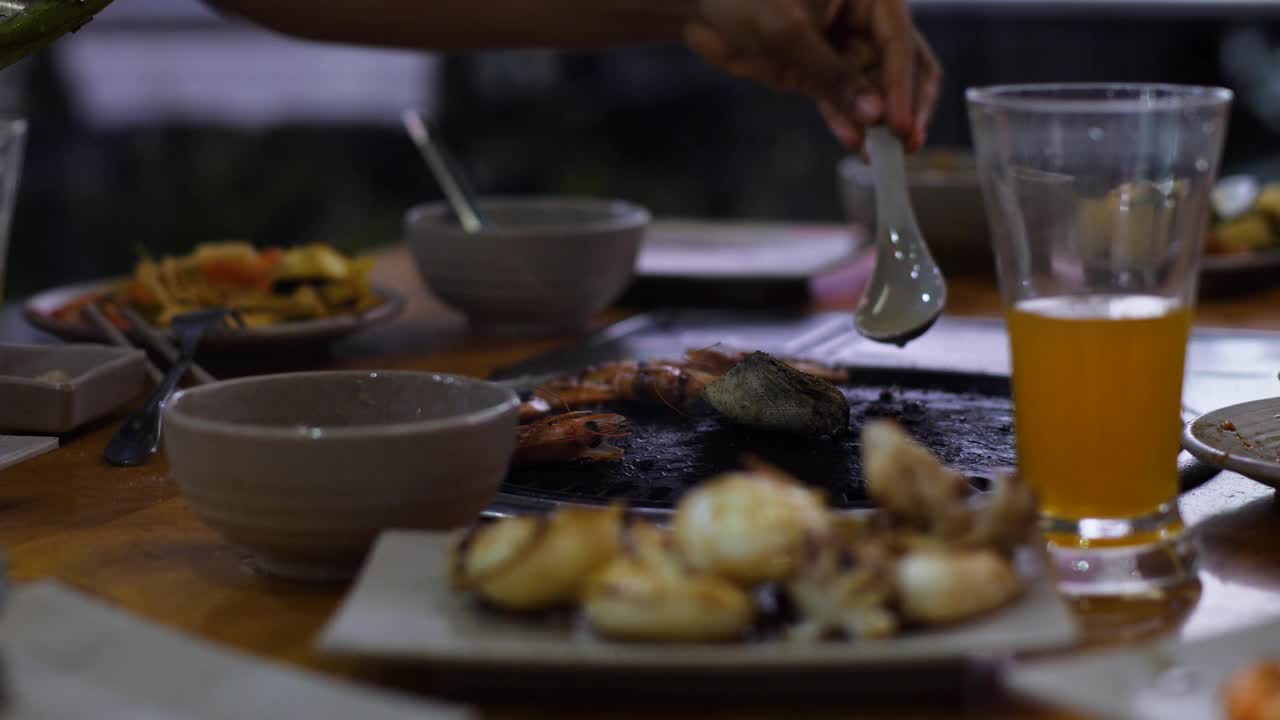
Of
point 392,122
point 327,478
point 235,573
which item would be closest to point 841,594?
point 327,478

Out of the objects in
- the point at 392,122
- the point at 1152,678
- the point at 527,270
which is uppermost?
the point at 1152,678

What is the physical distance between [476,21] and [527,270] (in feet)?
1.08

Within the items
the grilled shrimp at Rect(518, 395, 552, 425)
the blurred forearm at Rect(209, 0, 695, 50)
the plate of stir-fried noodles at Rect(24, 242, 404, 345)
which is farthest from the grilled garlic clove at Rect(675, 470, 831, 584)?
the blurred forearm at Rect(209, 0, 695, 50)

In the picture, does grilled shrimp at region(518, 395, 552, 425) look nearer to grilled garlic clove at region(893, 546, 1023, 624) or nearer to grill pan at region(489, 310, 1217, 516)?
grill pan at region(489, 310, 1217, 516)

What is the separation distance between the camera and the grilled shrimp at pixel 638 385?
1188mm

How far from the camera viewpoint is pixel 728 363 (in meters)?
1.27

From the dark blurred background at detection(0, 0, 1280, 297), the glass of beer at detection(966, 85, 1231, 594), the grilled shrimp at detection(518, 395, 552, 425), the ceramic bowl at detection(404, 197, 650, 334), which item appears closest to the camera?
the glass of beer at detection(966, 85, 1231, 594)

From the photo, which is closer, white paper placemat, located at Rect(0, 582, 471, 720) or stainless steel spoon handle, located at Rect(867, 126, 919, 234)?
white paper placemat, located at Rect(0, 582, 471, 720)

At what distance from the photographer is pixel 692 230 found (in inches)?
90.4

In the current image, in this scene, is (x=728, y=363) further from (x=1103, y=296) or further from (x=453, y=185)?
(x=453, y=185)

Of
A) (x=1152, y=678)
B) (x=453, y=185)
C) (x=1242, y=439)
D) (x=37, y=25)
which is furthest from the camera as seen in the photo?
(x=453, y=185)

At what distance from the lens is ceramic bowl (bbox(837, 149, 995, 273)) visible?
206cm

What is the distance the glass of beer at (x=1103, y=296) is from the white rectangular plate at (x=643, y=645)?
0.51 ft

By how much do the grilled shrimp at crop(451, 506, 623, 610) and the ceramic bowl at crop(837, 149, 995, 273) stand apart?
4.59 ft
